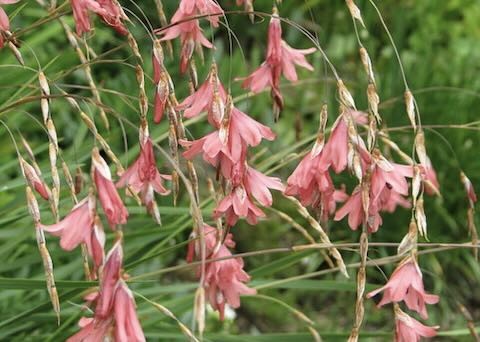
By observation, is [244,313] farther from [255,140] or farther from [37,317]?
[255,140]

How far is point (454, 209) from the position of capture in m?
3.77

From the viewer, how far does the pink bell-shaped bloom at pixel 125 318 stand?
130cm

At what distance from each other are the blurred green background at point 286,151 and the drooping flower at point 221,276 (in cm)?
27

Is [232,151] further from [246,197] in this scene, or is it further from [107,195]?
[107,195]

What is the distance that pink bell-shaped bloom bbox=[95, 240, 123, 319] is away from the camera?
4.21 feet

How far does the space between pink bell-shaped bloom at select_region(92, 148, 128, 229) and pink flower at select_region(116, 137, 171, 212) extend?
12 cm

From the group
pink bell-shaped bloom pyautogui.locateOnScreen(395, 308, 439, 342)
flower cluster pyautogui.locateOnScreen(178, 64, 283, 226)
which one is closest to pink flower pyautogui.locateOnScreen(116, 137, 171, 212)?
flower cluster pyautogui.locateOnScreen(178, 64, 283, 226)

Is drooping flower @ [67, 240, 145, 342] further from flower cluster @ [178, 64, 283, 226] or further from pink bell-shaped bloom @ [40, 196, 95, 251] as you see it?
flower cluster @ [178, 64, 283, 226]

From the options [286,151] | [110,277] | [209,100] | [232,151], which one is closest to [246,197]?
[232,151]

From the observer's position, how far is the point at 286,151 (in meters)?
2.28

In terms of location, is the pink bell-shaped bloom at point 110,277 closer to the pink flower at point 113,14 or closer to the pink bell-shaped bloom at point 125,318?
the pink bell-shaped bloom at point 125,318

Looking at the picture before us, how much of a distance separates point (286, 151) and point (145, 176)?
0.78 m

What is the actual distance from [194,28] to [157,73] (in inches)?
8.6

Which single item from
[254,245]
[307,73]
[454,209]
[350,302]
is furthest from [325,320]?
[307,73]
